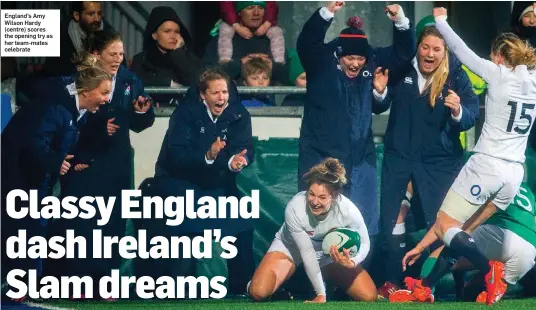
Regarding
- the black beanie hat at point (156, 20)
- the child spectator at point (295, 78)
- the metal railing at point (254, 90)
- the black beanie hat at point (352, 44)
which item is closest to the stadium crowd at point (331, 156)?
the black beanie hat at point (352, 44)

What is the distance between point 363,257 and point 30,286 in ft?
6.67

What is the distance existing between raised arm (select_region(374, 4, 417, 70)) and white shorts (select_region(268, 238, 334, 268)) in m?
1.22

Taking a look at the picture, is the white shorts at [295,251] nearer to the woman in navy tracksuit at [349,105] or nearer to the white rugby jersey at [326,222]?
the white rugby jersey at [326,222]

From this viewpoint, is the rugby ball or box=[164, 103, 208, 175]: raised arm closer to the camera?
the rugby ball

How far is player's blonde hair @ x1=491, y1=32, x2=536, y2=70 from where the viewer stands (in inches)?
388

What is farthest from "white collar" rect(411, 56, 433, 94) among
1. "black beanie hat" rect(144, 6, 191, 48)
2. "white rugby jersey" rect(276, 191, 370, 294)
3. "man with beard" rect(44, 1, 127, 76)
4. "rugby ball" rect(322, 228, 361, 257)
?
"man with beard" rect(44, 1, 127, 76)

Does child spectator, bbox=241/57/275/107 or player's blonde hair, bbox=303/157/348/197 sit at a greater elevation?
child spectator, bbox=241/57/275/107

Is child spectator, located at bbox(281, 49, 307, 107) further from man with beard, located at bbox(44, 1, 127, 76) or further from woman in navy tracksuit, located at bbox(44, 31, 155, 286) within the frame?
man with beard, located at bbox(44, 1, 127, 76)

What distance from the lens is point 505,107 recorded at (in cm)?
992

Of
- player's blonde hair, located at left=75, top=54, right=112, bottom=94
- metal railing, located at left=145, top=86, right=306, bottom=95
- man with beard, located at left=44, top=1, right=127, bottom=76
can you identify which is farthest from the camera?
metal railing, located at left=145, top=86, right=306, bottom=95

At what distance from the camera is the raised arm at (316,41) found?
31.8ft

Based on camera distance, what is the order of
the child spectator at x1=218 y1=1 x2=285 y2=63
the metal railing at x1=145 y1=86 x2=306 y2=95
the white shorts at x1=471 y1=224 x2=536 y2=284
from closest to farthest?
the white shorts at x1=471 y1=224 x2=536 y2=284 → the metal railing at x1=145 y1=86 x2=306 y2=95 → the child spectator at x1=218 y1=1 x2=285 y2=63

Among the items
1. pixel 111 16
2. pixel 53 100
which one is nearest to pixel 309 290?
pixel 53 100

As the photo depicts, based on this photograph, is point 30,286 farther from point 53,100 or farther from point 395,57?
point 395,57
